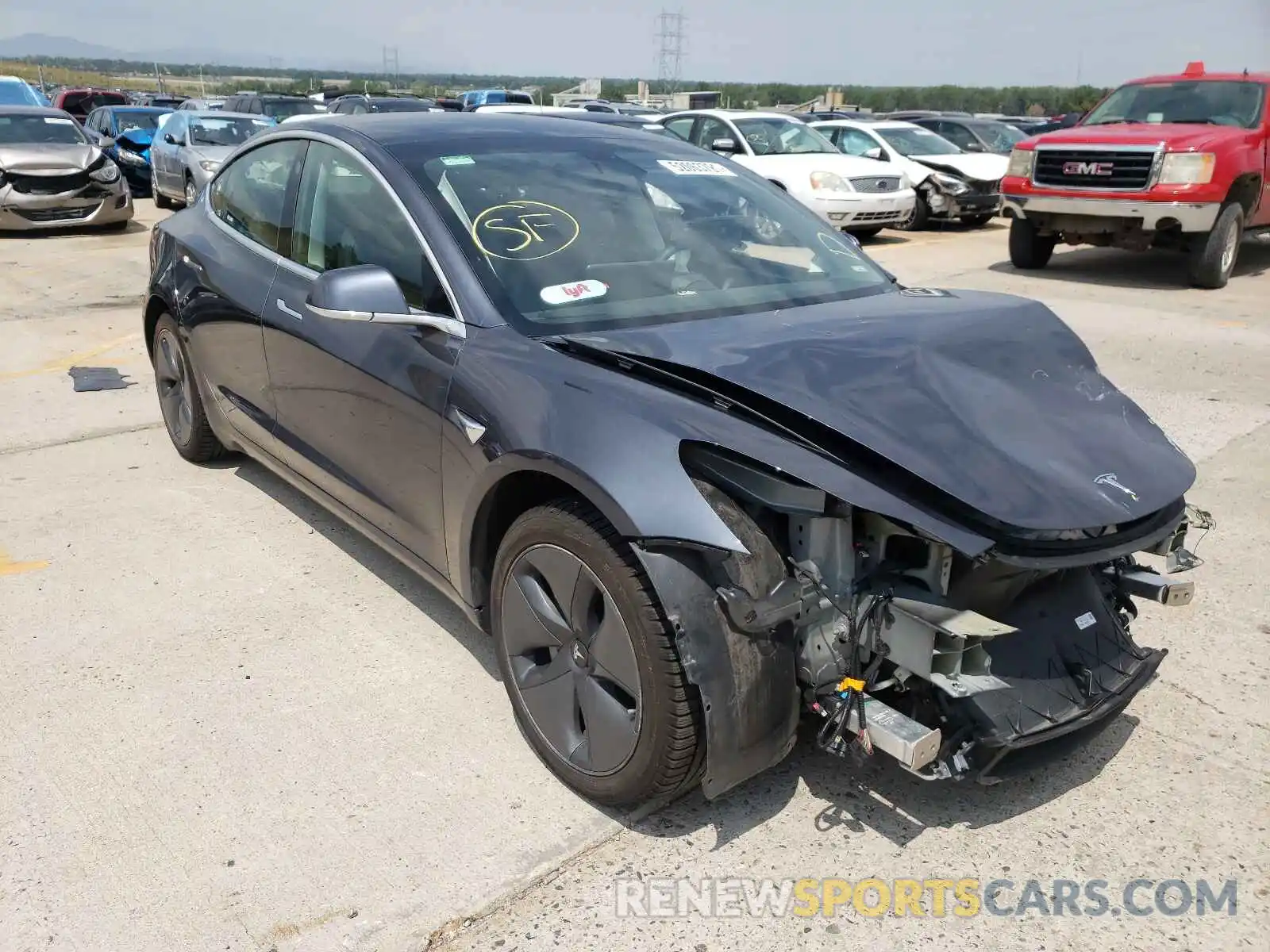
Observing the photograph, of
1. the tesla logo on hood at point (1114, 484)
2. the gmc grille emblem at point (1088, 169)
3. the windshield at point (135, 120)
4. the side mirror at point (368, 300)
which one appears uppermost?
the windshield at point (135, 120)

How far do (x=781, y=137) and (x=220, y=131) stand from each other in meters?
8.31

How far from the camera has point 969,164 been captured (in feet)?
52.0

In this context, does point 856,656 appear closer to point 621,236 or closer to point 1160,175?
point 621,236

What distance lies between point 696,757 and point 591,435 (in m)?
0.81

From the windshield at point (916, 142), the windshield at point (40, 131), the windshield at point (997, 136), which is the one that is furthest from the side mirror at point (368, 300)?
the windshield at point (997, 136)

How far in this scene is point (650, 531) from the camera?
90.6 inches

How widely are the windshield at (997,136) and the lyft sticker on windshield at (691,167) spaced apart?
1550 cm

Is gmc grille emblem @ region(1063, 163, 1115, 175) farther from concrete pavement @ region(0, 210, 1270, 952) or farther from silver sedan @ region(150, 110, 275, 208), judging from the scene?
silver sedan @ region(150, 110, 275, 208)

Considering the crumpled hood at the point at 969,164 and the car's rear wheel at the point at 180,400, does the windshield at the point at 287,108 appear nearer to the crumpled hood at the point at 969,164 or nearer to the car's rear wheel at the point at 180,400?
the crumpled hood at the point at 969,164

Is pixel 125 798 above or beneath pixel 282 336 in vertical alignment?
beneath

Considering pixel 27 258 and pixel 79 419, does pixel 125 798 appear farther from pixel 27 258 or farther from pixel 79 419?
pixel 27 258

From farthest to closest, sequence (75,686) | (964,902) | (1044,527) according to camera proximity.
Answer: (75,686)
(964,902)
(1044,527)

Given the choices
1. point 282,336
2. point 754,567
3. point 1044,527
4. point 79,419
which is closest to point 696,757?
point 754,567

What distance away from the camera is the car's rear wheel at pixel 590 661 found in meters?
2.37
